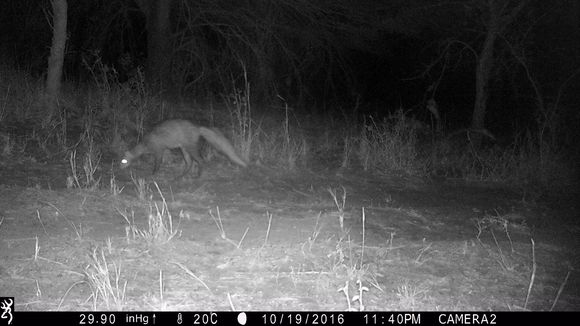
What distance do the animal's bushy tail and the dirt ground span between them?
0.82m

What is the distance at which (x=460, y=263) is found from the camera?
483 cm

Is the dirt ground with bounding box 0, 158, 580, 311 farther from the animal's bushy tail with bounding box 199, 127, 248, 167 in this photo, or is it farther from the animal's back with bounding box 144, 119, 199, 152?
the animal's back with bounding box 144, 119, 199, 152

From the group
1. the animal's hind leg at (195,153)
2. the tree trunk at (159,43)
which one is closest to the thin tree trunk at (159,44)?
the tree trunk at (159,43)

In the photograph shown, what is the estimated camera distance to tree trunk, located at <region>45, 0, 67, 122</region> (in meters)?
9.70

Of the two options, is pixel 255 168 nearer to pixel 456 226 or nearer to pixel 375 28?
pixel 456 226

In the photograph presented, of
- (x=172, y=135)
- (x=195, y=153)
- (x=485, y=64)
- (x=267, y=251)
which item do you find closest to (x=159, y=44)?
(x=172, y=135)

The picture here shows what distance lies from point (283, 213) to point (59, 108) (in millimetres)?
5458

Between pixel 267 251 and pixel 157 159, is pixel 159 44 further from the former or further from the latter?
pixel 267 251

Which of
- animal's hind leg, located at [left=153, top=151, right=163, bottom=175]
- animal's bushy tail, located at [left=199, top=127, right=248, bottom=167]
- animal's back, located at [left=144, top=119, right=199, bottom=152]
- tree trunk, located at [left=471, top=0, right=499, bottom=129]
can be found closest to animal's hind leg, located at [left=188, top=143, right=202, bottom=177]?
animal's back, located at [left=144, top=119, right=199, bottom=152]

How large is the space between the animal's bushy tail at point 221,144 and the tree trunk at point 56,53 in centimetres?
286

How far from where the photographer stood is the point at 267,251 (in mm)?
4824

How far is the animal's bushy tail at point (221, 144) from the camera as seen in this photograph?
845 cm

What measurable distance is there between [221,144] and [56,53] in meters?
3.62

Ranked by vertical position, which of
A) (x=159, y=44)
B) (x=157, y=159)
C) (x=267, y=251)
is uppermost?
(x=159, y=44)
